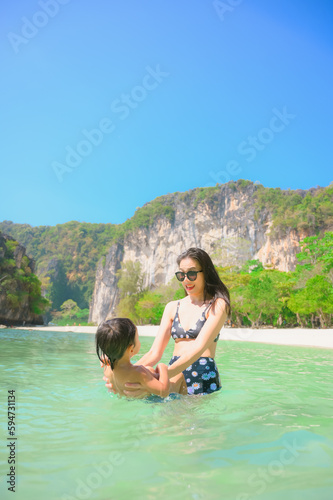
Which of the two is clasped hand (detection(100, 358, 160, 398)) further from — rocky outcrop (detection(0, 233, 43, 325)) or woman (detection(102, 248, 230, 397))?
rocky outcrop (detection(0, 233, 43, 325))

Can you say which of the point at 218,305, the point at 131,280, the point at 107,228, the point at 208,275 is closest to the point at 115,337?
the point at 218,305

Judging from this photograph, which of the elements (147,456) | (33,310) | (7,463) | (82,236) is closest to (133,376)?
(147,456)

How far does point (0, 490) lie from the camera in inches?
64.3

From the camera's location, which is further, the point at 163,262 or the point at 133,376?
the point at 163,262

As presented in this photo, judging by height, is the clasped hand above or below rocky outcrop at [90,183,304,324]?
below

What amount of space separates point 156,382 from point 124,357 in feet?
0.99

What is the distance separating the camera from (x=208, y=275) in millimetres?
3299

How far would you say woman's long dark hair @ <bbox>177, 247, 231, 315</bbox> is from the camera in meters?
3.22

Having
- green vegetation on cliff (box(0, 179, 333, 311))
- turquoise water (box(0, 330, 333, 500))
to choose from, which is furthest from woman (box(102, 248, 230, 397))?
green vegetation on cliff (box(0, 179, 333, 311))

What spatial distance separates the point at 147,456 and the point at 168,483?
35 cm

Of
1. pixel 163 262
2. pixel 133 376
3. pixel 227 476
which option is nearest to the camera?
pixel 227 476

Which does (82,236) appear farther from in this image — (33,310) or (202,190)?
(33,310)

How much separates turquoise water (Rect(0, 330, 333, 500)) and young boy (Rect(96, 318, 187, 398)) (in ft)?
0.89

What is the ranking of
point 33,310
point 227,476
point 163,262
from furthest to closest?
point 163,262 → point 33,310 → point 227,476
